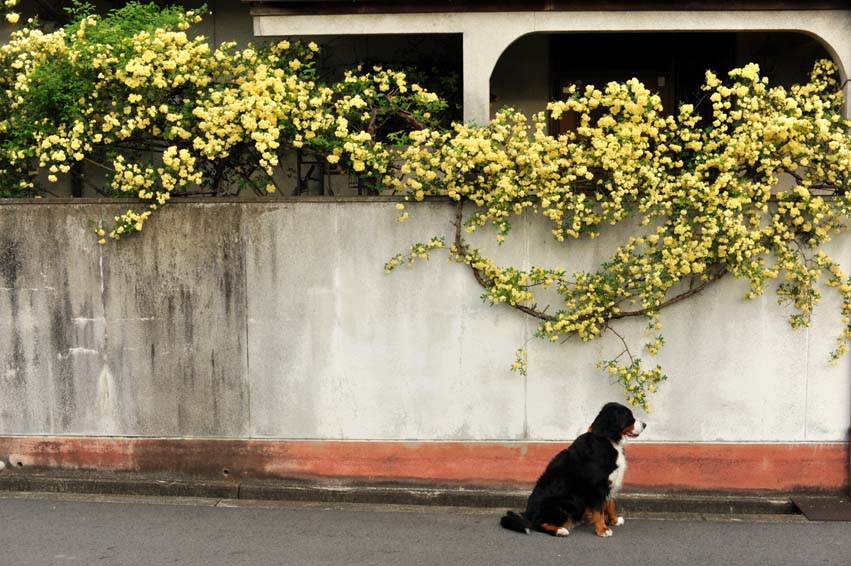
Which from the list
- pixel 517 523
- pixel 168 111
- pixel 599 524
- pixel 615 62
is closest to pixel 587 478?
pixel 599 524

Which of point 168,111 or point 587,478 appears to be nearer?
point 587,478

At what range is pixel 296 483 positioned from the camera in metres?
8.13

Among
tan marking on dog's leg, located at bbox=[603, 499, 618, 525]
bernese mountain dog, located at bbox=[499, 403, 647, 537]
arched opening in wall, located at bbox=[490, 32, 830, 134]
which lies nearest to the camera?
bernese mountain dog, located at bbox=[499, 403, 647, 537]

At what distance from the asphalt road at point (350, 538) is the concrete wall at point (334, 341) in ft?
2.56

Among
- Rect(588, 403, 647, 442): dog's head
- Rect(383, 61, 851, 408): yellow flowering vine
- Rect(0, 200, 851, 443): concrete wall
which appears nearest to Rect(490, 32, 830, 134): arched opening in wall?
Rect(383, 61, 851, 408): yellow flowering vine

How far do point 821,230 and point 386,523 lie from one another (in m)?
4.41

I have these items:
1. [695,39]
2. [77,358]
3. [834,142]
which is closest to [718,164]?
[834,142]

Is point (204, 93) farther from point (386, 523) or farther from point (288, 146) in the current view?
point (386, 523)

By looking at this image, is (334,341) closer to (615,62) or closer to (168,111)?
(168,111)

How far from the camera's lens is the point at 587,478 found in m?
6.80

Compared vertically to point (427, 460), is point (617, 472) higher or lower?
higher

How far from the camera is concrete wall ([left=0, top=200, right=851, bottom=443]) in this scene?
7898mm

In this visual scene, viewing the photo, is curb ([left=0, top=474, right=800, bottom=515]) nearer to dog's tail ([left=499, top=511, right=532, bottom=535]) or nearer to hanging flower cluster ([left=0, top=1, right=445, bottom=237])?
dog's tail ([left=499, top=511, right=532, bottom=535])

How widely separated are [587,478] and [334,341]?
103 inches
